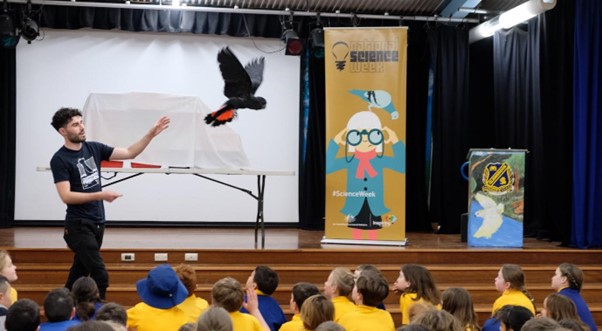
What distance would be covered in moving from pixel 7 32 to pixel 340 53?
12.5ft

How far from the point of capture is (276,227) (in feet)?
33.6

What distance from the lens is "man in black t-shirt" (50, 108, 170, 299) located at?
16.0ft

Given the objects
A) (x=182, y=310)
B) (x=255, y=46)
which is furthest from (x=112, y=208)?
(x=182, y=310)

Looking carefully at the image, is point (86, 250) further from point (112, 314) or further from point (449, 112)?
point (449, 112)

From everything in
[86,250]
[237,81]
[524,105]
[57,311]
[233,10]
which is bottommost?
[57,311]

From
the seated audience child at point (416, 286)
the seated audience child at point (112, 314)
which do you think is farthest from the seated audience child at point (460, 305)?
the seated audience child at point (112, 314)

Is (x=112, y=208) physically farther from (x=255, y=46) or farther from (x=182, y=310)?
(x=182, y=310)

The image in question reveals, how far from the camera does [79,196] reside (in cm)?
480

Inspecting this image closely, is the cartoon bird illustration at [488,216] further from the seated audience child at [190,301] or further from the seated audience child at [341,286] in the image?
the seated audience child at [190,301]

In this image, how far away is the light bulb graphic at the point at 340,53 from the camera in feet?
25.4

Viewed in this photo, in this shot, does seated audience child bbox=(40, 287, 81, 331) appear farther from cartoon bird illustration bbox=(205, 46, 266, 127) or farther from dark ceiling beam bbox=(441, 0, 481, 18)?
dark ceiling beam bbox=(441, 0, 481, 18)

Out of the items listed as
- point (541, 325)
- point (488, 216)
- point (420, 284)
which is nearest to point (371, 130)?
point (488, 216)

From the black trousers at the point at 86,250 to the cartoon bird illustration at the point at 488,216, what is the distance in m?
4.33

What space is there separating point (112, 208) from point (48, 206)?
795 mm
